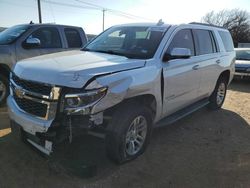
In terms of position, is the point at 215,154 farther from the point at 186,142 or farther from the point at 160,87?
the point at 160,87

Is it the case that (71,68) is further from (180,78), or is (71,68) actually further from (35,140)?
(180,78)

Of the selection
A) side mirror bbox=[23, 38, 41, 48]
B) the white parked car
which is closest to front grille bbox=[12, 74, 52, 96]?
side mirror bbox=[23, 38, 41, 48]

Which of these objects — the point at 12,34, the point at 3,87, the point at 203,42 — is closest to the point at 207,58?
the point at 203,42

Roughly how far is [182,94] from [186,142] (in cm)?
83

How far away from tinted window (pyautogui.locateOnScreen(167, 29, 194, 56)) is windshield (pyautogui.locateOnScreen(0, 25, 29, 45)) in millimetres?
4062

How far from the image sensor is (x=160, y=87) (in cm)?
433

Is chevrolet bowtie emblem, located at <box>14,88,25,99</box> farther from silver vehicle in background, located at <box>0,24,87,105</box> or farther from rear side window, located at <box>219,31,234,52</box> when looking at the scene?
rear side window, located at <box>219,31,234,52</box>

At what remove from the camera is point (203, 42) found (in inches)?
233

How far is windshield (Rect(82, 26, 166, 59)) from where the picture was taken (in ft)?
14.7

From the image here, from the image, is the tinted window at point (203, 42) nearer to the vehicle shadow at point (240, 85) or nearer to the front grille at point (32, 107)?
the front grille at point (32, 107)

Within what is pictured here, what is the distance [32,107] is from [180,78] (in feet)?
8.03

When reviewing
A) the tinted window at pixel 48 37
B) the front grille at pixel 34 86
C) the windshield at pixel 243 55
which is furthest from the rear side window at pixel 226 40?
the windshield at pixel 243 55

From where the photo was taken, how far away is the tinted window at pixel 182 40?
189 inches

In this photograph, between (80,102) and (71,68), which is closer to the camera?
(80,102)
